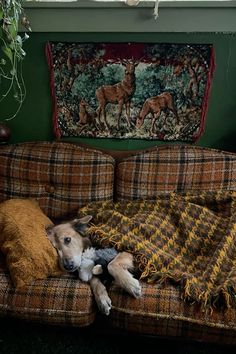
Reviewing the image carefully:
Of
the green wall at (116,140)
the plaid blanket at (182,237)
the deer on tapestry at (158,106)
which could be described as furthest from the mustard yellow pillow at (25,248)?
the deer on tapestry at (158,106)

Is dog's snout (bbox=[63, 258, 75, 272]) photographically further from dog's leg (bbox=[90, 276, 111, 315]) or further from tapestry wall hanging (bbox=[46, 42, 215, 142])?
tapestry wall hanging (bbox=[46, 42, 215, 142])

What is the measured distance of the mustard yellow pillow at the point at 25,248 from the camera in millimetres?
1523

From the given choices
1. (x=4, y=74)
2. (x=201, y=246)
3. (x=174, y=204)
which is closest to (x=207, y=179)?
(x=174, y=204)

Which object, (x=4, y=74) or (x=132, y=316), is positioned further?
(x=4, y=74)

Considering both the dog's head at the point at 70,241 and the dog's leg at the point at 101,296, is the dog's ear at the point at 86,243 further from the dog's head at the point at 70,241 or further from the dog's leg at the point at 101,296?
the dog's leg at the point at 101,296

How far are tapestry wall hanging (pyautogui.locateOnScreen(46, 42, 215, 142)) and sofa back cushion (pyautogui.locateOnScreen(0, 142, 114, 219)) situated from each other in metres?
0.32

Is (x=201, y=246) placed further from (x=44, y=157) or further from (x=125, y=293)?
(x=44, y=157)

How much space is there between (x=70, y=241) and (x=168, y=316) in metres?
0.59

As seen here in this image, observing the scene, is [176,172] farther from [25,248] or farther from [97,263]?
[25,248]

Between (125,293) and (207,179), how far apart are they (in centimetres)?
88

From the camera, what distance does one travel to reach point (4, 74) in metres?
2.37

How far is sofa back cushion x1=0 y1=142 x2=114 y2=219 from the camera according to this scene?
2.08 m

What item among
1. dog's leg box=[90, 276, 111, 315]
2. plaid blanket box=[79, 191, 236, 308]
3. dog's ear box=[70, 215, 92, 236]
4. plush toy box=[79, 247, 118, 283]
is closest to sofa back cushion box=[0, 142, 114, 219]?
plaid blanket box=[79, 191, 236, 308]

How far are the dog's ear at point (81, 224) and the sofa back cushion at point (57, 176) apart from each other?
0.25 m
